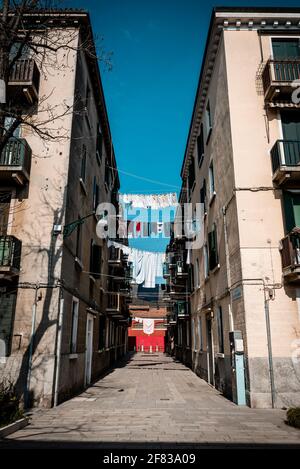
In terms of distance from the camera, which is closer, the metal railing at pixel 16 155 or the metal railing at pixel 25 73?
the metal railing at pixel 16 155

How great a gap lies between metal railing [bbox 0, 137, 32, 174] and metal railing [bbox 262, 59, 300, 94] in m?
8.50

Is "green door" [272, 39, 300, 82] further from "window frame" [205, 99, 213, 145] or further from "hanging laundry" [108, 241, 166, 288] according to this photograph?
"hanging laundry" [108, 241, 166, 288]

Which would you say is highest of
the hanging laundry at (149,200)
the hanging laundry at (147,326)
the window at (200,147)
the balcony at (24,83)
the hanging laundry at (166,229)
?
the window at (200,147)

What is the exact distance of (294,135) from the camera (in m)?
12.6

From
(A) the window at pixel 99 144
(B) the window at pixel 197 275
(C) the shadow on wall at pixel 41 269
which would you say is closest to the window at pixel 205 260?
(B) the window at pixel 197 275

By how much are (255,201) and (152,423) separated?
729 cm

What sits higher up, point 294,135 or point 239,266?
point 294,135

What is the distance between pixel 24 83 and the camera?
1211cm

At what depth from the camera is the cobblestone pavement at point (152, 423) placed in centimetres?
685

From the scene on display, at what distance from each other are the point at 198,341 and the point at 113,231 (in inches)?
337

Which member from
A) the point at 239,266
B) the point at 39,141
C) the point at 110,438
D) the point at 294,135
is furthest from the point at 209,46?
the point at 110,438

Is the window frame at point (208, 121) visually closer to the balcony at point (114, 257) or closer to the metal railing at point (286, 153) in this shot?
the metal railing at point (286, 153)
